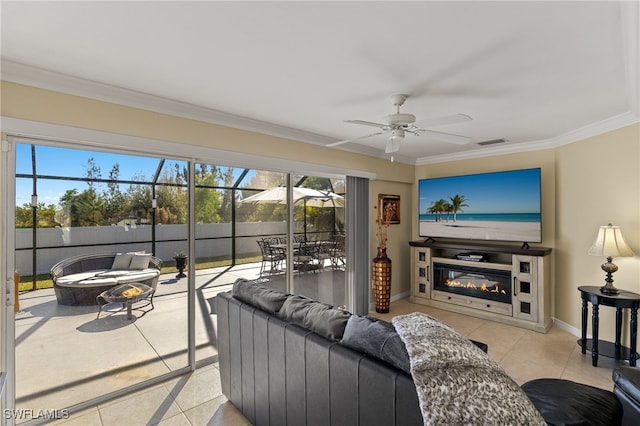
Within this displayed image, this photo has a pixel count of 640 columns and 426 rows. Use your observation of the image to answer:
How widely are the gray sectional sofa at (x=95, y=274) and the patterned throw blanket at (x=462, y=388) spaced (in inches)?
99.3

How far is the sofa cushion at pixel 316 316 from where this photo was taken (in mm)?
1648

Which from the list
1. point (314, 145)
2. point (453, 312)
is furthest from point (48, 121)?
point (453, 312)

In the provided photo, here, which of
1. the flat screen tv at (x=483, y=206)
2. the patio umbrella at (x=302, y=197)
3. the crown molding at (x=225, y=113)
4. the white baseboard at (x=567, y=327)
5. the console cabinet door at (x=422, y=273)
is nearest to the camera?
the crown molding at (x=225, y=113)

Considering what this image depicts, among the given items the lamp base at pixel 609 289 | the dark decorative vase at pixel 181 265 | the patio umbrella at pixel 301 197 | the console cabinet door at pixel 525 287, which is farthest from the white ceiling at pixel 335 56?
the console cabinet door at pixel 525 287

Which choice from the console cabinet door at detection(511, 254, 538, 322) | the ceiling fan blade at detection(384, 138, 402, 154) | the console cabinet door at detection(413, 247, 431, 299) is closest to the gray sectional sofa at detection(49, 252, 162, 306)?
the ceiling fan blade at detection(384, 138, 402, 154)

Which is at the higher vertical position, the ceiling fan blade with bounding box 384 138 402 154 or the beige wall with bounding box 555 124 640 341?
the ceiling fan blade with bounding box 384 138 402 154

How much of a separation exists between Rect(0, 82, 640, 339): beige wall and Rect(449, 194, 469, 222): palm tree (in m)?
0.52

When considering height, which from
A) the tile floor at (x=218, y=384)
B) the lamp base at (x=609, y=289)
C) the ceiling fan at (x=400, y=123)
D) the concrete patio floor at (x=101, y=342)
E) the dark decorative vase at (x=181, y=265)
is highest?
the ceiling fan at (x=400, y=123)

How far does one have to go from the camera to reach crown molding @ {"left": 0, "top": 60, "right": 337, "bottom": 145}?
6.95 feet

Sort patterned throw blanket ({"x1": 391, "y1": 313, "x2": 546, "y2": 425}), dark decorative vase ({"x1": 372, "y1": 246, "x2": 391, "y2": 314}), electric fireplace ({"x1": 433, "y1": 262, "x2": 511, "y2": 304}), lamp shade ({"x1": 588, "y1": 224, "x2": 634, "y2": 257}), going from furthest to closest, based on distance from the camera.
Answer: dark decorative vase ({"x1": 372, "y1": 246, "x2": 391, "y2": 314}), electric fireplace ({"x1": 433, "y1": 262, "x2": 511, "y2": 304}), lamp shade ({"x1": 588, "y1": 224, "x2": 634, "y2": 257}), patterned throw blanket ({"x1": 391, "y1": 313, "x2": 546, "y2": 425})

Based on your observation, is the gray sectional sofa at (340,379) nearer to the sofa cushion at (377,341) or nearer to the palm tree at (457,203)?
the sofa cushion at (377,341)

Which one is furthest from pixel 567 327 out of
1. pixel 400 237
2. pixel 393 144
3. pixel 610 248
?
pixel 393 144

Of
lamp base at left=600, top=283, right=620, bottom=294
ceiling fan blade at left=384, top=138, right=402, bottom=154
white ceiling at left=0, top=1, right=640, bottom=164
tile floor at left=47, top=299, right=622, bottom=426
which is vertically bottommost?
tile floor at left=47, top=299, right=622, bottom=426

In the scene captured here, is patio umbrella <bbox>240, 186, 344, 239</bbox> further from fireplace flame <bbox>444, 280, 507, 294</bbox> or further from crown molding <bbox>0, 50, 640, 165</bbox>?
fireplace flame <bbox>444, 280, 507, 294</bbox>
